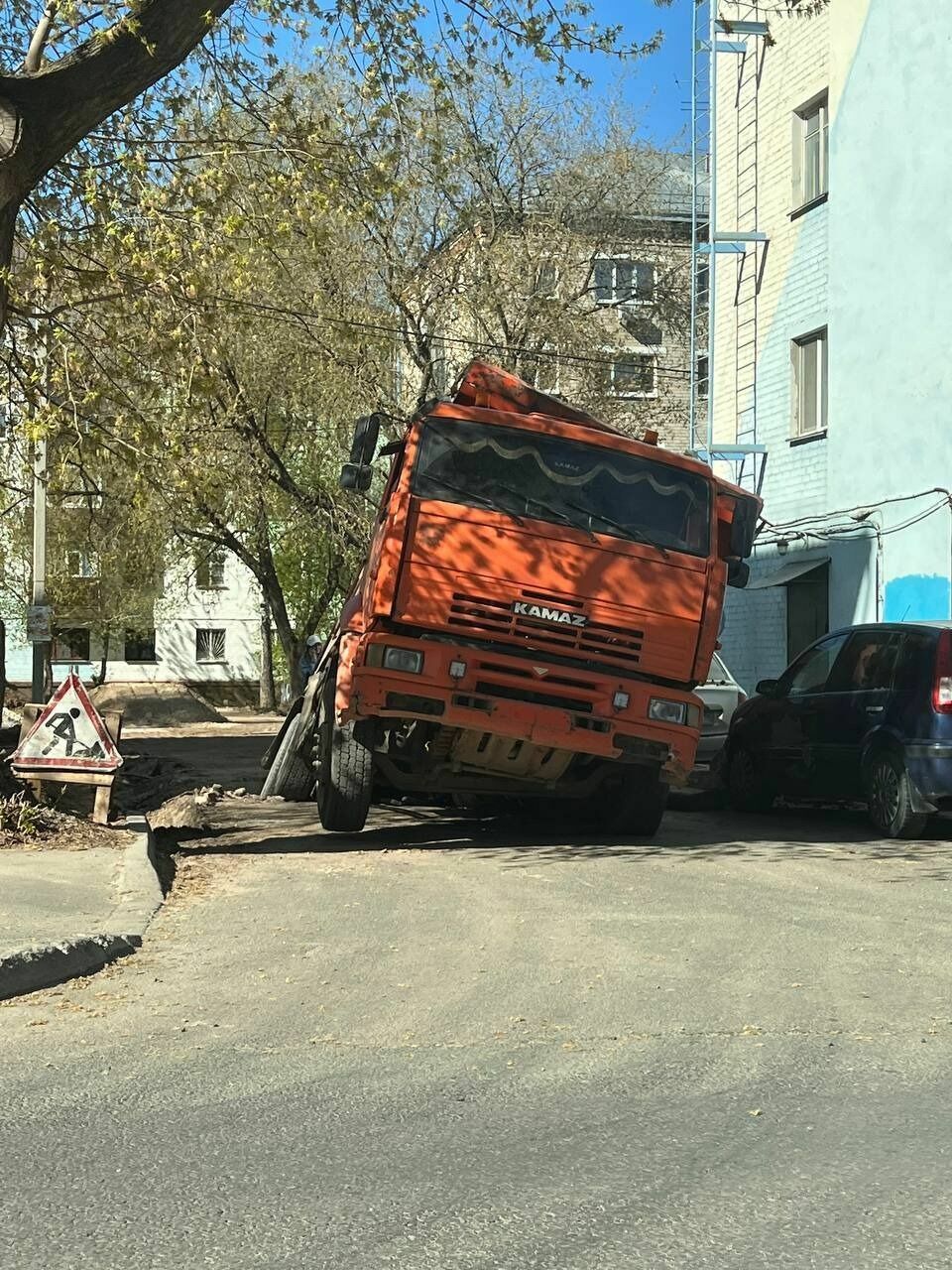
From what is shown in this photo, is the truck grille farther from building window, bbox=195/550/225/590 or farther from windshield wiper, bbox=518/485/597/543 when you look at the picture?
building window, bbox=195/550/225/590

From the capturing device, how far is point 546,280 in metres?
26.8

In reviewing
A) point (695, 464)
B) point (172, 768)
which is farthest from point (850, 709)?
point (172, 768)

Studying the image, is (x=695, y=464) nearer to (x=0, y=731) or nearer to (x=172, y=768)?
(x=0, y=731)

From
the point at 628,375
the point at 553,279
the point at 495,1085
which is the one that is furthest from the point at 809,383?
the point at 495,1085

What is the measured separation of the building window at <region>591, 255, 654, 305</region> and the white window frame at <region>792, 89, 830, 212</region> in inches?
248

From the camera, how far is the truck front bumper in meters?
10.5

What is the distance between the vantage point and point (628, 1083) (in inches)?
194

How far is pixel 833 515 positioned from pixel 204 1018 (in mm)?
16636

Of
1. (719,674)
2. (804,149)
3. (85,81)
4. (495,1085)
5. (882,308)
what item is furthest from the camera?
(804,149)

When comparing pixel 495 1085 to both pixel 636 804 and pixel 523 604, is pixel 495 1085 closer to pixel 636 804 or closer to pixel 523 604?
pixel 523 604

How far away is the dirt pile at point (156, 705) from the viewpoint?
39781 millimetres

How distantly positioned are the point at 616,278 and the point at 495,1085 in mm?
27069

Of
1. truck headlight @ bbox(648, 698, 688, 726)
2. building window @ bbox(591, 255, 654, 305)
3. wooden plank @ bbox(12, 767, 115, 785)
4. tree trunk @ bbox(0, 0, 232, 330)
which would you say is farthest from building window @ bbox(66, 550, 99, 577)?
truck headlight @ bbox(648, 698, 688, 726)

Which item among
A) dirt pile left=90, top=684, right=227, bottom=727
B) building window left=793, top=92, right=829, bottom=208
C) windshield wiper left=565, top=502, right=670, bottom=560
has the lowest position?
dirt pile left=90, top=684, right=227, bottom=727
